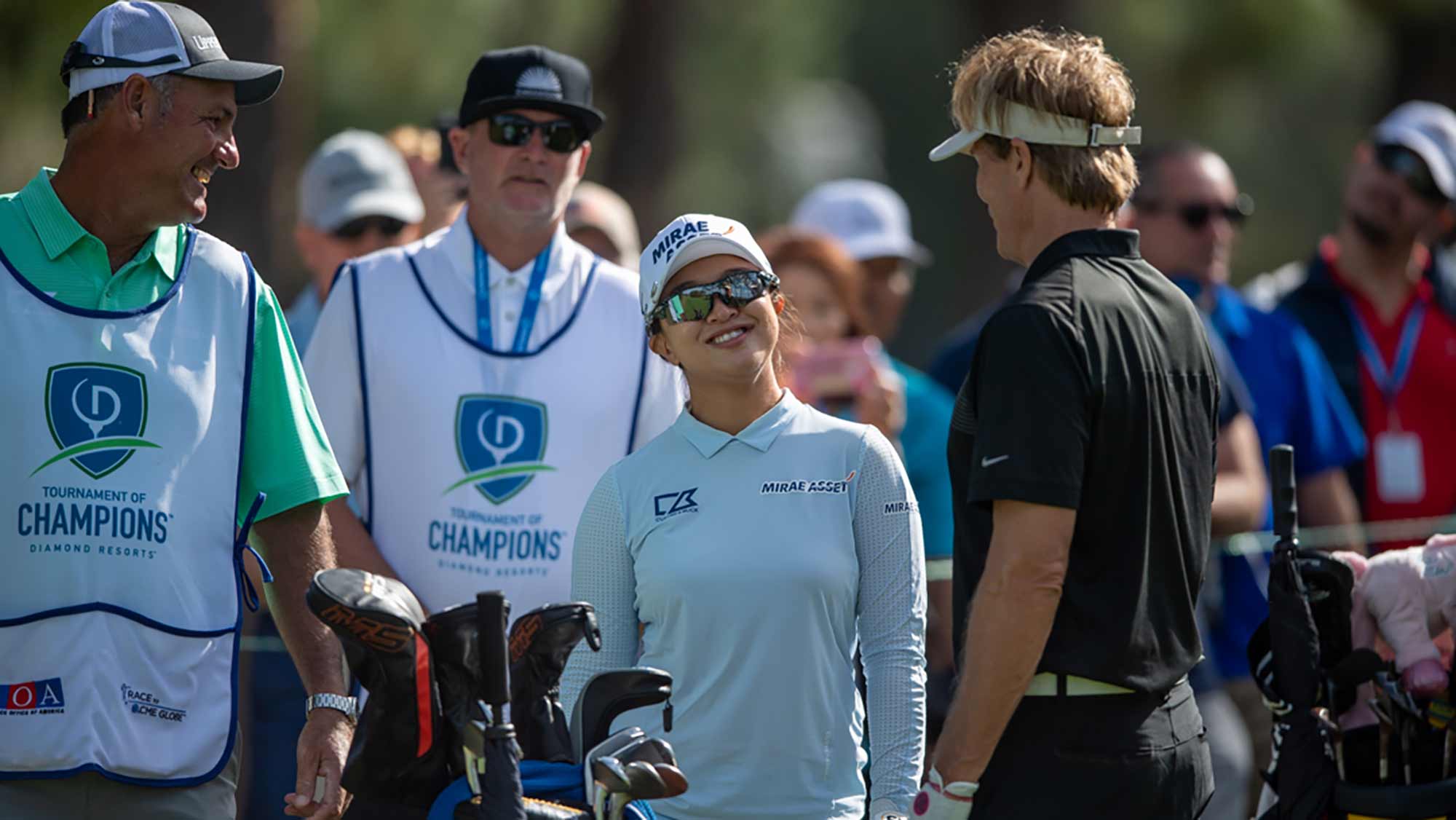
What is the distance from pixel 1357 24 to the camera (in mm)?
18625

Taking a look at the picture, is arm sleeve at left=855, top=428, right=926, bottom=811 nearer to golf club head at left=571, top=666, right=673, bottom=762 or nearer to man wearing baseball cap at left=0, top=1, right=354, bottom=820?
golf club head at left=571, top=666, right=673, bottom=762

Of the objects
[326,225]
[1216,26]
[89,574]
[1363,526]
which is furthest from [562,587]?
[1216,26]

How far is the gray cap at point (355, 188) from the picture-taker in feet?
21.6

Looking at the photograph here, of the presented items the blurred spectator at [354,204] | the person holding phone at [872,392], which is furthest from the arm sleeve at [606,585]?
the blurred spectator at [354,204]

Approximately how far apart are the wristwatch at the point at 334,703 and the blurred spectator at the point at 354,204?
9.80ft

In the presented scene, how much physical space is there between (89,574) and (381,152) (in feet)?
11.4

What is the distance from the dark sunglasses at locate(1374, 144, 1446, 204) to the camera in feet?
23.6

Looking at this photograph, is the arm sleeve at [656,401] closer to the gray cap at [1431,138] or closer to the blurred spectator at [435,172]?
the blurred spectator at [435,172]

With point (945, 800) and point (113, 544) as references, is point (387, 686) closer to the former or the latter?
point (113, 544)

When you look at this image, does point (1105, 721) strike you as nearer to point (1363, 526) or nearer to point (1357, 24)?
point (1363, 526)

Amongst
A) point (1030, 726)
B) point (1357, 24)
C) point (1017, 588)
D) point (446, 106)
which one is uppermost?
point (1357, 24)

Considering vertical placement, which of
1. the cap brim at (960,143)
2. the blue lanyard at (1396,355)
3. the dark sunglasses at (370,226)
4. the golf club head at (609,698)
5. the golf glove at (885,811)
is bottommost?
the golf glove at (885,811)

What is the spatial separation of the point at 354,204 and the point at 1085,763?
12.6 feet

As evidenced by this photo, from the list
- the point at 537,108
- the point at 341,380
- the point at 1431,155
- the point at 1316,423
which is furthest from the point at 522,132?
the point at 1431,155
